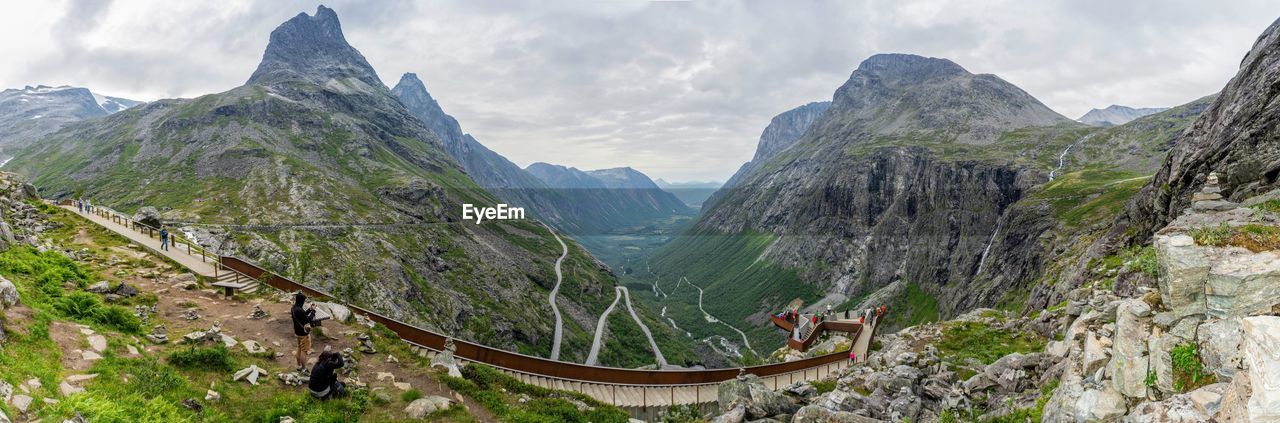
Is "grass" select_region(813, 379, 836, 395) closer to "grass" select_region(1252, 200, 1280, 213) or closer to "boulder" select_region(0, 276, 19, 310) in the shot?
"grass" select_region(1252, 200, 1280, 213)

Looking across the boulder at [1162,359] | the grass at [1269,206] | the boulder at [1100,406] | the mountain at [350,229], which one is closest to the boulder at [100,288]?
the boulder at [1100,406]

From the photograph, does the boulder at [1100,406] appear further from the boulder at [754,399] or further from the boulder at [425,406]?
the boulder at [425,406]

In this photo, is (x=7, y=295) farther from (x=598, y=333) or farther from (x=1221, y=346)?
(x=598, y=333)

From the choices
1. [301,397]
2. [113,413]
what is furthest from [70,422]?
[301,397]

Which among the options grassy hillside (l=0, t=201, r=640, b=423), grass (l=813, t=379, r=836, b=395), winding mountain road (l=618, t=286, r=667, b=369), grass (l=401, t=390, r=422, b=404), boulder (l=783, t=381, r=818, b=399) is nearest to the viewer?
grassy hillside (l=0, t=201, r=640, b=423)

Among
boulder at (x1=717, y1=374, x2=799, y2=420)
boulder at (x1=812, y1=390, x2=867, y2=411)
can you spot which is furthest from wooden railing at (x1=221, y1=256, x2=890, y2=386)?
boulder at (x1=812, y1=390, x2=867, y2=411)
